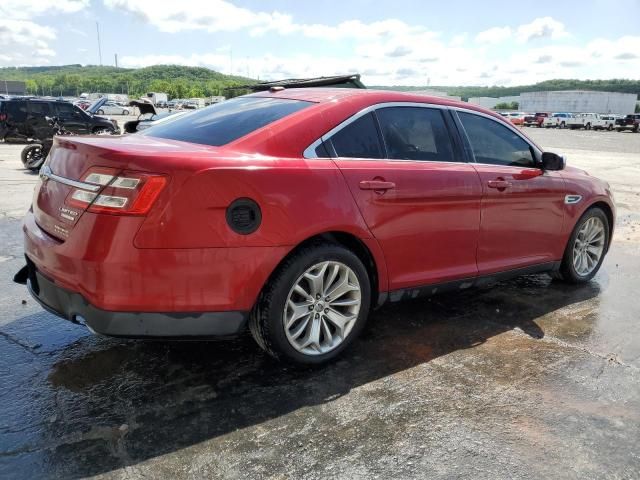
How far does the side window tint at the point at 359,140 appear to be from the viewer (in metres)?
3.26

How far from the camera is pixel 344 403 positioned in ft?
9.56

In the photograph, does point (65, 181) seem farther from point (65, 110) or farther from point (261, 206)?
point (65, 110)

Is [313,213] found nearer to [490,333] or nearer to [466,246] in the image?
[466,246]

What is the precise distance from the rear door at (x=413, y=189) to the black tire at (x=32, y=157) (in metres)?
10.9

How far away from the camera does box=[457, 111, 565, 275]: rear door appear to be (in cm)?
403

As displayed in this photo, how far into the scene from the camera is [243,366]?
327 centimetres

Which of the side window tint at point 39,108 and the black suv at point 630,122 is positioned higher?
the side window tint at point 39,108

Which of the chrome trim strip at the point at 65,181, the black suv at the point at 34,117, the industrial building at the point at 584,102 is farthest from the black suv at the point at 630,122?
the chrome trim strip at the point at 65,181

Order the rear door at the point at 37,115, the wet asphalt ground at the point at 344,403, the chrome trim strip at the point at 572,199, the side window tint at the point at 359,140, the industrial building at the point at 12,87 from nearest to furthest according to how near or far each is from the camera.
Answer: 1. the wet asphalt ground at the point at 344,403
2. the side window tint at the point at 359,140
3. the chrome trim strip at the point at 572,199
4. the rear door at the point at 37,115
5. the industrial building at the point at 12,87

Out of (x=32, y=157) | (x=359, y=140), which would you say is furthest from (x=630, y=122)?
(x=359, y=140)

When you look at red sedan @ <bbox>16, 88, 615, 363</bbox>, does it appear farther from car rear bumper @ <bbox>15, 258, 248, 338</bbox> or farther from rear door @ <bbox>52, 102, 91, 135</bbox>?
rear door @ <bbox>52, 102, 91, 135</bbox>

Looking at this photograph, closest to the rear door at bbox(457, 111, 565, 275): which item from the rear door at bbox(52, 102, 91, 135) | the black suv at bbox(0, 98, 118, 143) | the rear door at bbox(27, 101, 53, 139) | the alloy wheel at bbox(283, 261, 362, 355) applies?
the alloy wheel at bbox(283, 261, 362, 355)

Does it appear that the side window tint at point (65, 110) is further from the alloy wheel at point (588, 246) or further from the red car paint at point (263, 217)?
the alloy wheel at point (588, 246)

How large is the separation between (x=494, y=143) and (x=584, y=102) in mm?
104258
